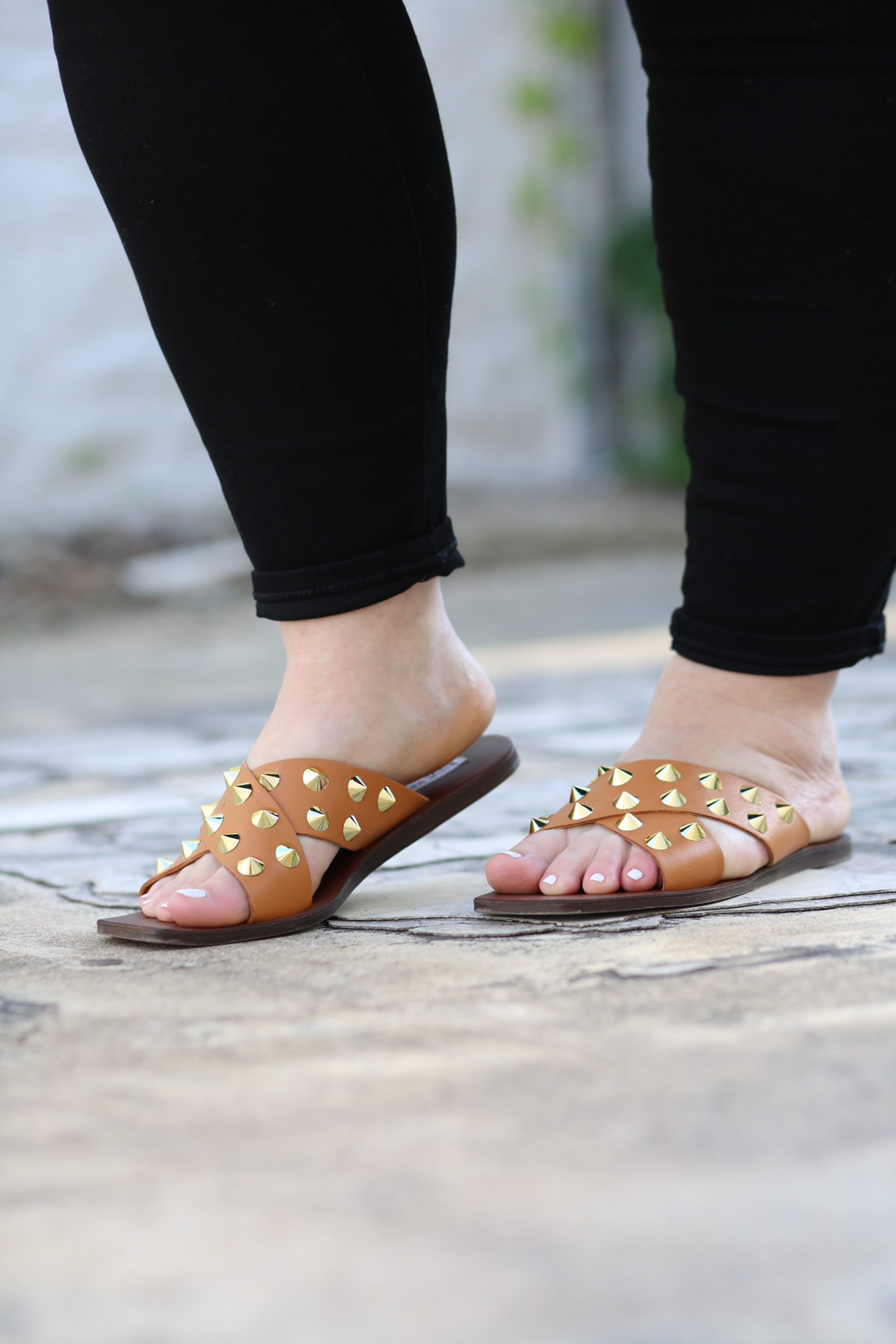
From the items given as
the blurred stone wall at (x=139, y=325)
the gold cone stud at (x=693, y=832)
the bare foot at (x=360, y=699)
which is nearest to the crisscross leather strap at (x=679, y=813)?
the gold cone stud at (x=693, y=832)

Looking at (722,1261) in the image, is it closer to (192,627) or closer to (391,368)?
(391,368)

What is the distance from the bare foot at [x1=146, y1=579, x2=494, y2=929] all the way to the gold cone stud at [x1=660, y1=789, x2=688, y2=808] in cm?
15

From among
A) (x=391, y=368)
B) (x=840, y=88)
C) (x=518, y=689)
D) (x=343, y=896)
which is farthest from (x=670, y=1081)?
(x=518, y=689)

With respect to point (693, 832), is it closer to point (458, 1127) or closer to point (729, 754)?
point (729, 754)

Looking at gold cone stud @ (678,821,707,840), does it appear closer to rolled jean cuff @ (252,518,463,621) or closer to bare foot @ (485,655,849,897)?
bare foot @ (485,655,849,897)

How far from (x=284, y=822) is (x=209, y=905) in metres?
0.06

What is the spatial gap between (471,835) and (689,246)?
19.1 inches

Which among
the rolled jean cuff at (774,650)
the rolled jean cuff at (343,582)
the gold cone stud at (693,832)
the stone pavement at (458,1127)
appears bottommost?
the stone pavement at (458,1127)

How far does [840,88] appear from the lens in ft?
2.48

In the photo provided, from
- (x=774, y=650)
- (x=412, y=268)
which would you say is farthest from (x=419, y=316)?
(x=774, y=650)

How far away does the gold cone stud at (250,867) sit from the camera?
0.74m

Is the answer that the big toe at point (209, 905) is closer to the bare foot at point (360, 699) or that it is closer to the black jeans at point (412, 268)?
the bare foot at point (360, 699)

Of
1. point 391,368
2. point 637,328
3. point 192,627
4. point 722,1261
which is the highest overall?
point 637,328

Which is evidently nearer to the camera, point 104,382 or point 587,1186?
Result: point 587,1186
